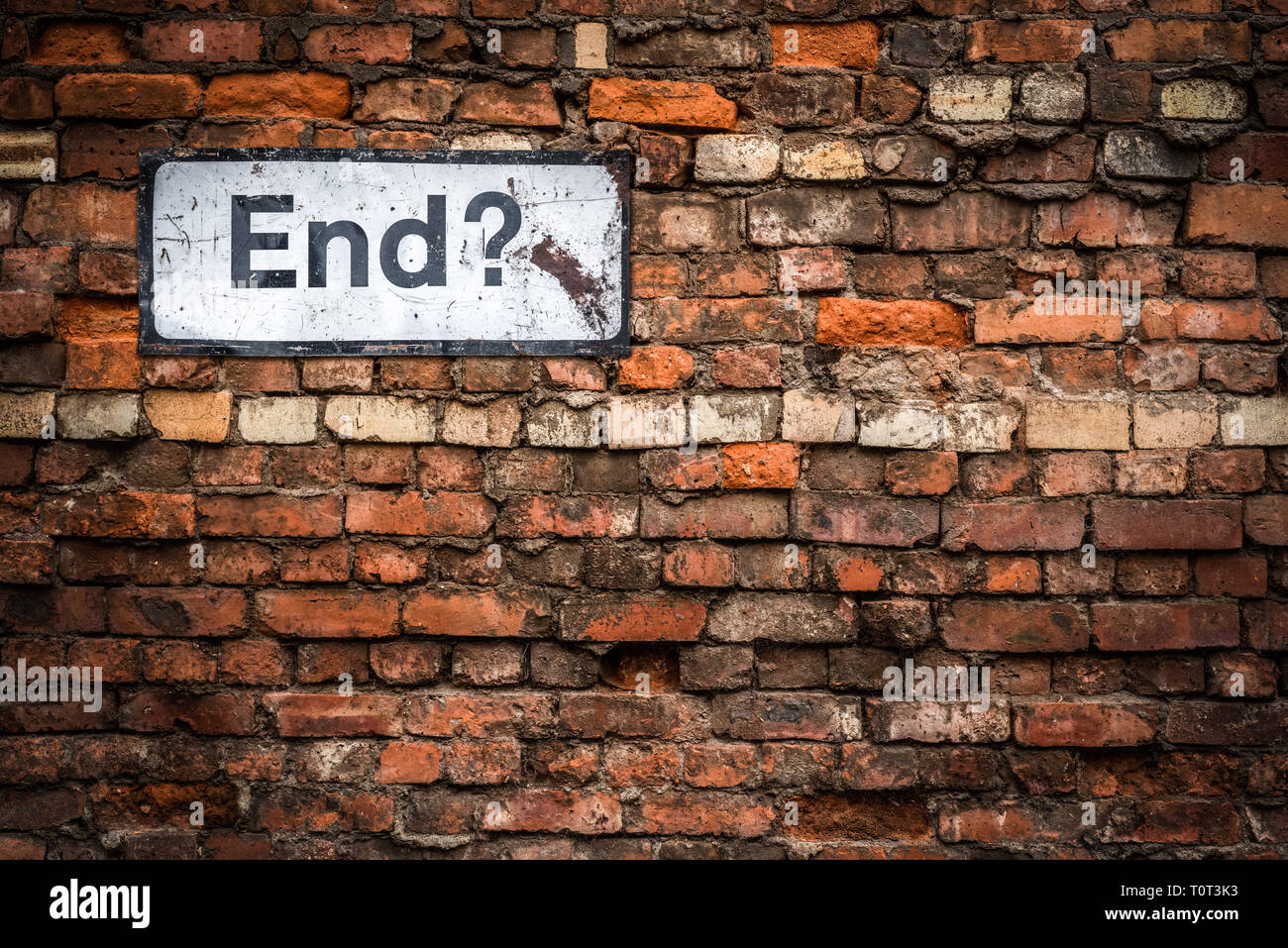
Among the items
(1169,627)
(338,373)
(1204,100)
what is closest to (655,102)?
(338,373)

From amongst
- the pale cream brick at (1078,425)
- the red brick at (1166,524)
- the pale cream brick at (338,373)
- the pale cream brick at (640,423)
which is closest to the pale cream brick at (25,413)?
the pale cream brick at (338,373)

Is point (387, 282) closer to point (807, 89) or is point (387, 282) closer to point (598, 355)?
point (598, 355)

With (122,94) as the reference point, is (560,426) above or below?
below

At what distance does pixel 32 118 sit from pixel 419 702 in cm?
146

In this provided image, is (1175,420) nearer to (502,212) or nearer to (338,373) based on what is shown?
(502,212)

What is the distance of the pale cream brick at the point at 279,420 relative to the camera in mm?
1517

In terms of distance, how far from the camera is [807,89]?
151 centimetres

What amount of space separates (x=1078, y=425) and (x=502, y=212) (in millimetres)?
1276

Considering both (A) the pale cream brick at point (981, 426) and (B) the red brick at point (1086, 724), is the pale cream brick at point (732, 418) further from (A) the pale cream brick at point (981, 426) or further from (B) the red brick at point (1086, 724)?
(B) the red brick at point (1086, 724)

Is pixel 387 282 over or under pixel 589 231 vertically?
under

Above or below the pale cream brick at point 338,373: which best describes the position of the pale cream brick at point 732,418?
below

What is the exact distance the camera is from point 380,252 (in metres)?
1.50

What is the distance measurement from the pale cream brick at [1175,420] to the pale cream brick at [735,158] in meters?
0.92
